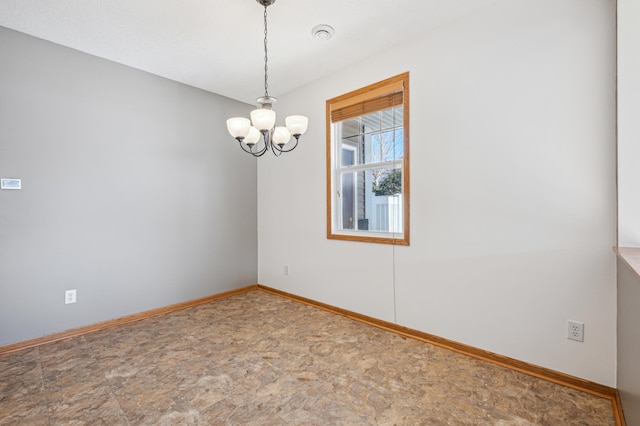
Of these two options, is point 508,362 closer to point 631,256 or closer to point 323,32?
point 631,256

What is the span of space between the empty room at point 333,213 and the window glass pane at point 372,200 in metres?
0.02

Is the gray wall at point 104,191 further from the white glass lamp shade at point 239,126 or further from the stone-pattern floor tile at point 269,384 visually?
the white glass lamp shade at point 239,126

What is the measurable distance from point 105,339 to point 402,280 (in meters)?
2.61

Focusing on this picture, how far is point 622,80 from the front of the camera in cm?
→ 163

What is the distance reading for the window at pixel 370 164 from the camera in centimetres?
274

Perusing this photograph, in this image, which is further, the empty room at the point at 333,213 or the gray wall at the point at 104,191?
the gray wall at the point at 104,191

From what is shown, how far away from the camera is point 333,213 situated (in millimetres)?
3283

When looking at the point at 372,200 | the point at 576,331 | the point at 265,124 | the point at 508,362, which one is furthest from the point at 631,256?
the point at 265,124

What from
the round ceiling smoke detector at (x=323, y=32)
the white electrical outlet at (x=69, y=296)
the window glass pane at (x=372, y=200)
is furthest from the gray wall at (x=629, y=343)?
the white electrical outlet at (x=69, y=296)

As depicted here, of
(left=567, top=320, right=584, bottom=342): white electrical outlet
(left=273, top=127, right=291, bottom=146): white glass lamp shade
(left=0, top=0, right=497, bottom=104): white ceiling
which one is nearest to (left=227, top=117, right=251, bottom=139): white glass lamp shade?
(left=273, top=127, right=291, bottom=146): white glass lamp shade

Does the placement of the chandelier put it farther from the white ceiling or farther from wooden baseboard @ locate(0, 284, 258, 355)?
wooden baseboard @ locate(0, 284, 258, 355)

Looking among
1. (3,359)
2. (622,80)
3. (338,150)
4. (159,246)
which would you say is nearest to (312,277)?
(338,150)

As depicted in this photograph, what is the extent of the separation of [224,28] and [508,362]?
3.24m

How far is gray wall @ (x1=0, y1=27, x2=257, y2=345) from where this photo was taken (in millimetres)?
2439
